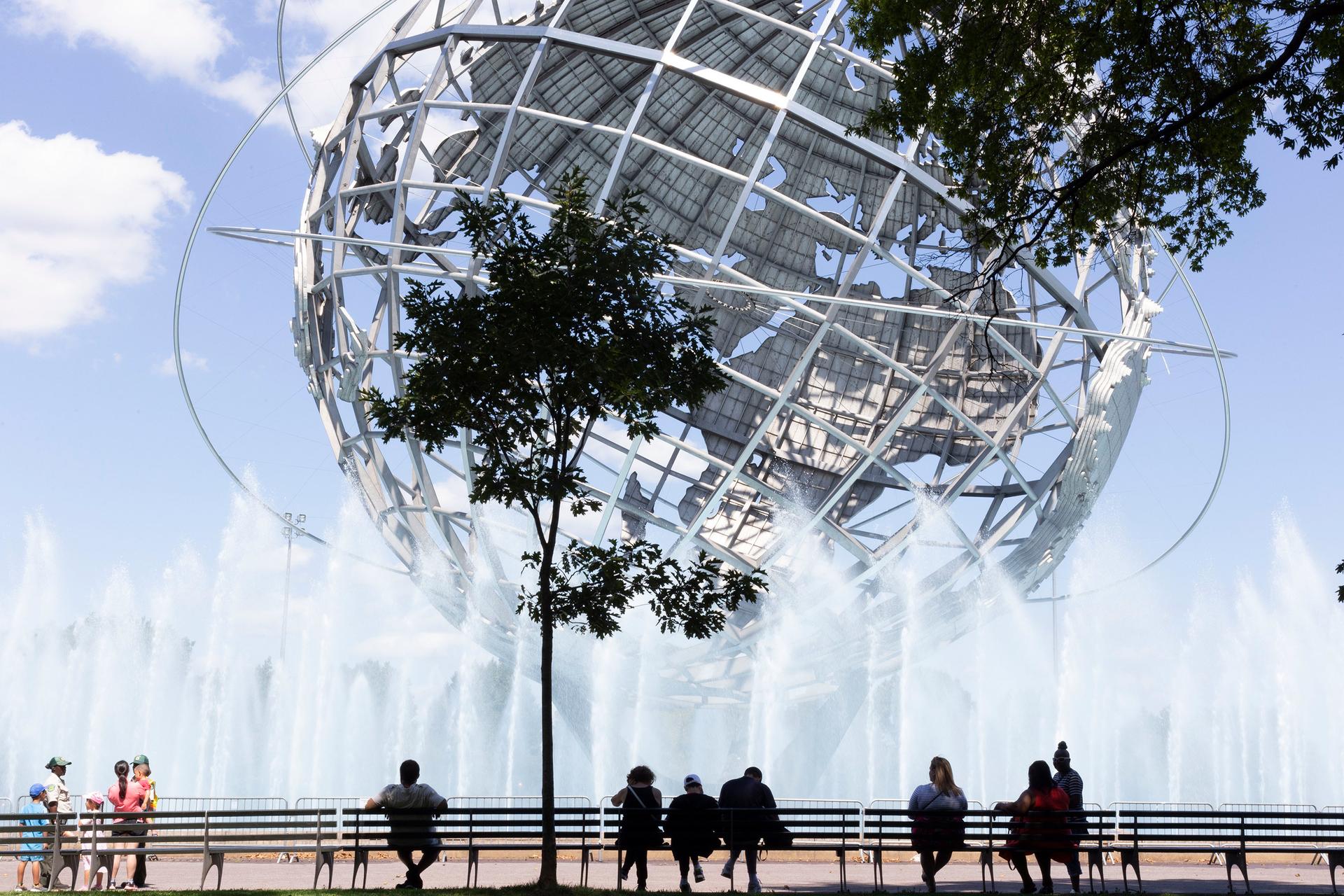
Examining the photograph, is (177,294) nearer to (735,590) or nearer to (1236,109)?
(735,590)

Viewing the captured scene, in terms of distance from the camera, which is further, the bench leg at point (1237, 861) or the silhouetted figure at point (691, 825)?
the bench leg at point (1237, 861)

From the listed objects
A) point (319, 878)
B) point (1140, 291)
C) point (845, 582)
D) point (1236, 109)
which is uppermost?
point (1140, 291)

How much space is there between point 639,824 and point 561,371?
359 cm

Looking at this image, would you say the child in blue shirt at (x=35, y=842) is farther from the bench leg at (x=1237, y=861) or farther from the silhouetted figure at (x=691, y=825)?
the bench leg at (x=1237, y=861)

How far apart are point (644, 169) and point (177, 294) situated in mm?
8786

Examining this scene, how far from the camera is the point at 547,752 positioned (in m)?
9.55

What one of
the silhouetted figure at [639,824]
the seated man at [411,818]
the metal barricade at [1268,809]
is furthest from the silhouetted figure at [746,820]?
the metal barricade at [1268,809]

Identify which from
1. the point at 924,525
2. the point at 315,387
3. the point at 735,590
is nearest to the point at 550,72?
the point at 315,387

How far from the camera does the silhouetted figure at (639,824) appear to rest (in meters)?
9.42

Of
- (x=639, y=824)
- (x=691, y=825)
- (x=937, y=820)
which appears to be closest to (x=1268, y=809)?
(x=937, y=820)

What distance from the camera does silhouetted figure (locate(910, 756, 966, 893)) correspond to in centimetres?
938

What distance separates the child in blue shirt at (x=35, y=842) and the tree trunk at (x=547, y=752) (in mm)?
3985

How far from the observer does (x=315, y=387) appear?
20562mm

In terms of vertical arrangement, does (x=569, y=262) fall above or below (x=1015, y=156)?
below
